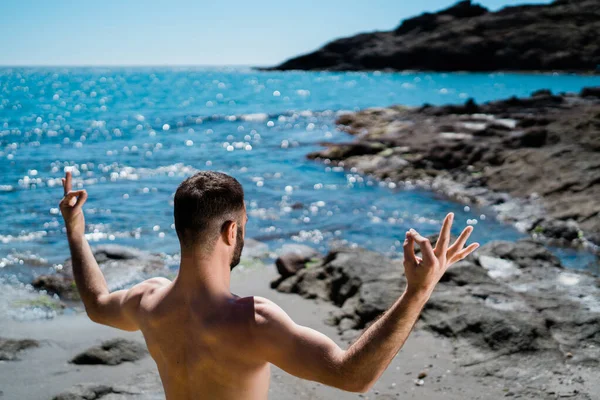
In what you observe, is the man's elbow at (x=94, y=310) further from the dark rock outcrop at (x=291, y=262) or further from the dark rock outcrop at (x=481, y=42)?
the dark rock outcrop at (x=481, y=42)

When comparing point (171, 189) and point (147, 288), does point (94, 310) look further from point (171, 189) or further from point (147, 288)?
point (171, 189)

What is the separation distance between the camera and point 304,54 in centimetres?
14400

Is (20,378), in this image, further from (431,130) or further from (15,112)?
A: (15,112)

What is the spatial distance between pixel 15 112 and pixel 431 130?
96.8 feet

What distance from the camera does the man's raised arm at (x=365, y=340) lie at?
1.74 meters

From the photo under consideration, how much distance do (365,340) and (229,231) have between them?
609 millimetres

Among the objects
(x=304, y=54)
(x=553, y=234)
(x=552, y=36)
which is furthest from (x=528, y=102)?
(x=304, y=54)

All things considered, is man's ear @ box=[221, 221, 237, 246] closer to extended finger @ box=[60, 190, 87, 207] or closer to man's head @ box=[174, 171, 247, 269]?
man's head @ box=[174, 171, 247, 269]

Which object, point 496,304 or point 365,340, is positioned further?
point 496,304

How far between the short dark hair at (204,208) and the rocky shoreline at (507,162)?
1014 cm

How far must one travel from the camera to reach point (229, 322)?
2014 mm

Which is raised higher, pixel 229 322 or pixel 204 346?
pixel 229 322

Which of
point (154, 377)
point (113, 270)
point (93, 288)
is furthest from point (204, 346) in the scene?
point (113, 270)

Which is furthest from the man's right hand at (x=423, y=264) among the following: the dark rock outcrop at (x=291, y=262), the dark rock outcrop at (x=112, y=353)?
the dark rock outcrop at (x=291, y=262)
